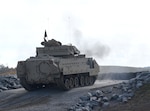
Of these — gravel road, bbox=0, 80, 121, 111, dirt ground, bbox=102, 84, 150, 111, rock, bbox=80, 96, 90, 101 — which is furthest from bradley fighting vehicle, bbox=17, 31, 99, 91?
dirt ground, bbox=102, 84, 150, 111

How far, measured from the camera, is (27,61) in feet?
90.9

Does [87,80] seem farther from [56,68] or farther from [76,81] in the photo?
[56,68]

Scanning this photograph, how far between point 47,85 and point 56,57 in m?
2.20

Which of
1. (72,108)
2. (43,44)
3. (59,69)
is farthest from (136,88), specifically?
(43,44)

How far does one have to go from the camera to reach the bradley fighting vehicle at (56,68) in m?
26.4

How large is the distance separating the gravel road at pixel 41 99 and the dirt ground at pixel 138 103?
2676 mm

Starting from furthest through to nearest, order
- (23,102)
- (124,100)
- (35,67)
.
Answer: (35,67)
(23,102)
(124,100)

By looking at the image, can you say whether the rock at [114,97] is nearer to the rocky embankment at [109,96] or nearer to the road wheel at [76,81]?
the rocky embankment at [109,96]

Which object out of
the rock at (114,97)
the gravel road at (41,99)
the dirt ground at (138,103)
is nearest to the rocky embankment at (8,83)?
the gravel road at (41,99)

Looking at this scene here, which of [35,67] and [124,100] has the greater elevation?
[35,67]

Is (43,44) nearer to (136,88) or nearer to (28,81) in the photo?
(28,81)

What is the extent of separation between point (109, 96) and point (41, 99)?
4.74 m

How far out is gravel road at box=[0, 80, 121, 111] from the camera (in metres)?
20.9

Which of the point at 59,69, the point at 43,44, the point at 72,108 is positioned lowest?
the point at 72,108
